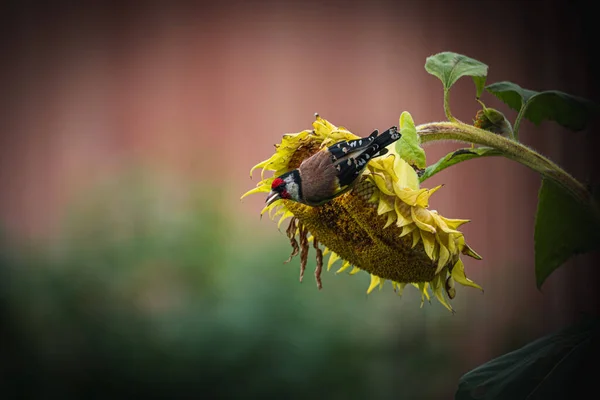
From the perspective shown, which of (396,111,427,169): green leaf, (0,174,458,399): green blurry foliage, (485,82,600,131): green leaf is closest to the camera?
(396,111,427,169): green leaf

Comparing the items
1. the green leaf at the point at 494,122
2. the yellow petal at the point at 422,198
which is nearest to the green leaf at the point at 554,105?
the green leaf at the point at 494,122

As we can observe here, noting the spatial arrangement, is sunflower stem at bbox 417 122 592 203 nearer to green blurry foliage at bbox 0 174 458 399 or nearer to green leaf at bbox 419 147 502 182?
green leaf at bbox 419 147 502 182

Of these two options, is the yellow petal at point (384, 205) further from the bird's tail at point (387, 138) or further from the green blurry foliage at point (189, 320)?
the green blurry foliage at point (189, 320)

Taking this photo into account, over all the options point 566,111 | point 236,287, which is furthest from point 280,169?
point 236,287

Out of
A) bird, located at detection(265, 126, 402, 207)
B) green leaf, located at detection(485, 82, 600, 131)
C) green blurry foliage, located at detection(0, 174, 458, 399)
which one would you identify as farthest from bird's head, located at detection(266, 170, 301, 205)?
green blurry foliage, located at detection(0, 174, 458, 399)

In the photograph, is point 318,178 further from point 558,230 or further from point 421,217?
point 558,230

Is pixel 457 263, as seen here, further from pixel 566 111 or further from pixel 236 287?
pixel 236 287

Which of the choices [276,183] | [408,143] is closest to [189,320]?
[276,183]
